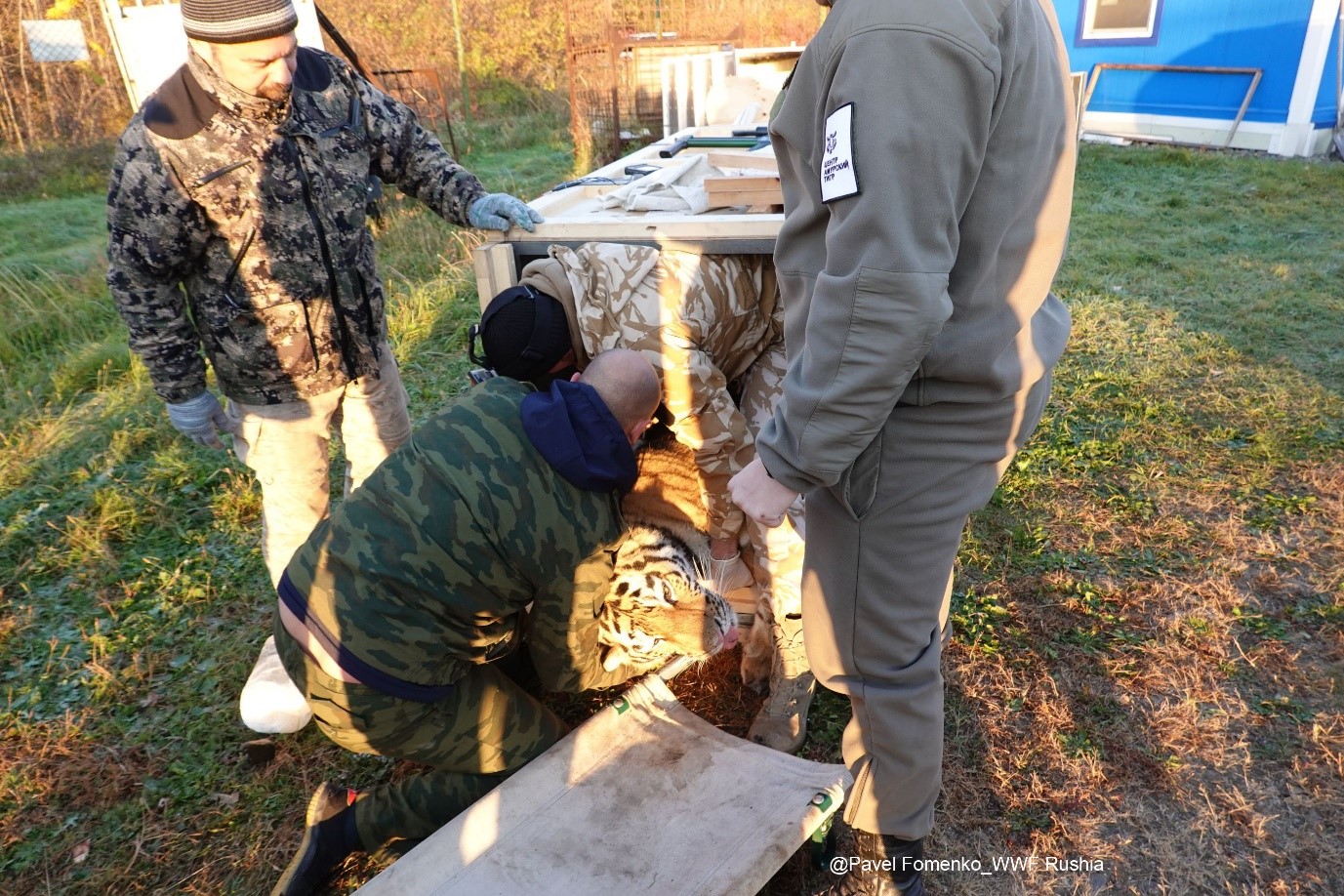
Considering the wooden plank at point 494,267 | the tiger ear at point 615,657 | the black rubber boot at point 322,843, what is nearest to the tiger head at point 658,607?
the tiger ear at point 615,657

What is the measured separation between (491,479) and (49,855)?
1.78 m

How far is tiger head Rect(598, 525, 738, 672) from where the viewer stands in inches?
97.8

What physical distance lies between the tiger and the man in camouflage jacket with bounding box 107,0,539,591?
97cm

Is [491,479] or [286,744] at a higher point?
[491,479]

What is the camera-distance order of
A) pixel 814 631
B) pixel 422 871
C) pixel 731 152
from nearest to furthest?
pixel 814 631 < pixel 422 871 < pixel 731 152

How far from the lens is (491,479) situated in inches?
76.2

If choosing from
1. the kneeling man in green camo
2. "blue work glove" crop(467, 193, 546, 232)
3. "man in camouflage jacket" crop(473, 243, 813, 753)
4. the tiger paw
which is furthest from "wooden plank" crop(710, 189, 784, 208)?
the tiger paw

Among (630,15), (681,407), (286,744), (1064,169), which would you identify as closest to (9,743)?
(286,744)

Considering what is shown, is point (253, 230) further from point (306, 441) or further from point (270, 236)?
point (306, 441)

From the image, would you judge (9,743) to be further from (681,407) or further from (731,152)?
(731,152)

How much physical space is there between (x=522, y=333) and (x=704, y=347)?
509 mm

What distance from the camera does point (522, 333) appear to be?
2.28 m

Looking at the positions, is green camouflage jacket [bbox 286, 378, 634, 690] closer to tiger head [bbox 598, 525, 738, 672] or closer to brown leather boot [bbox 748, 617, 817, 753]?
tiger head [bbox 598, 525, 738, 672]

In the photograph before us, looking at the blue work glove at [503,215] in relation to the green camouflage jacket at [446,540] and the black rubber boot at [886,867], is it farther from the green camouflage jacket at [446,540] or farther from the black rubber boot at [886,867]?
the black rubber boot at [886,867]
